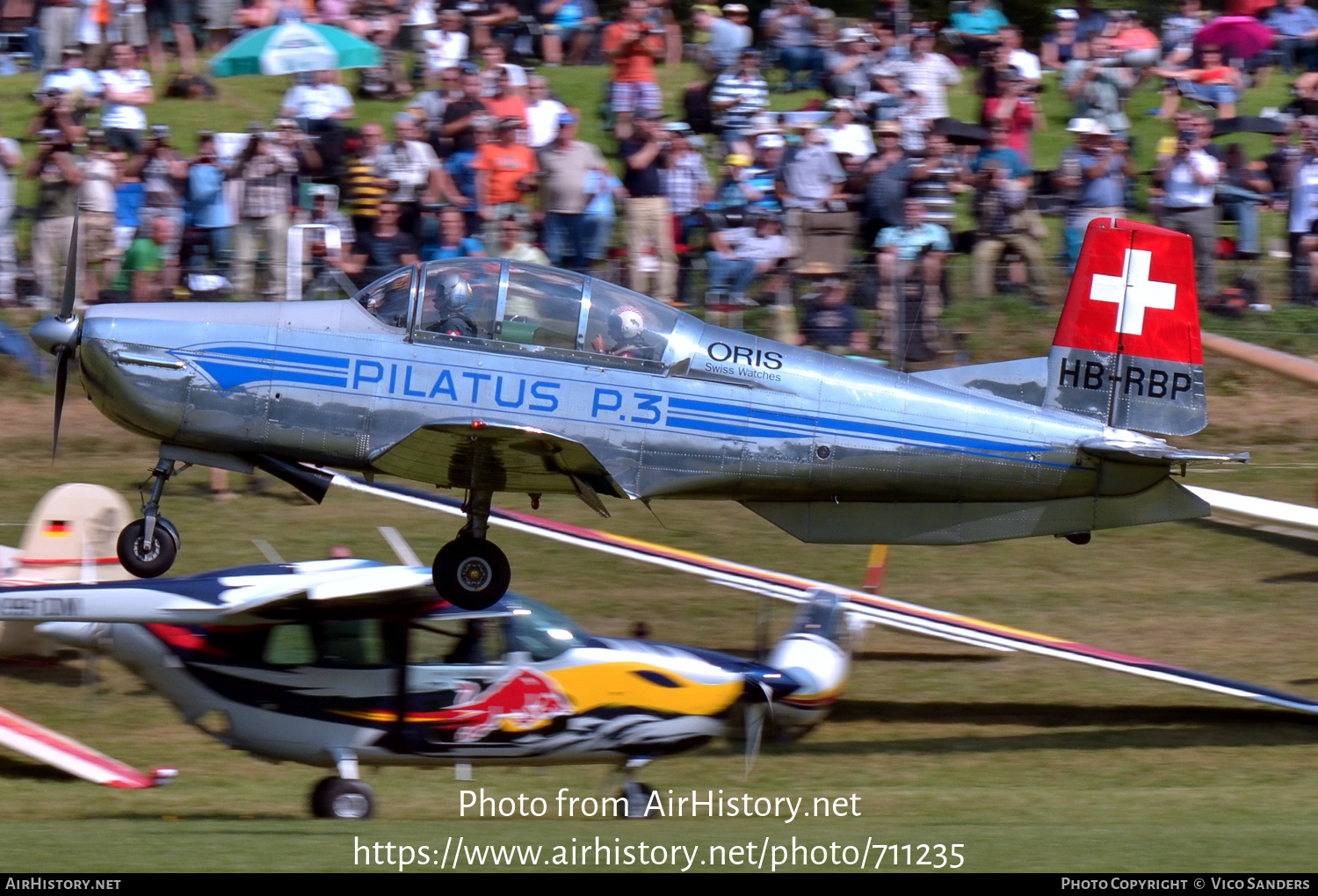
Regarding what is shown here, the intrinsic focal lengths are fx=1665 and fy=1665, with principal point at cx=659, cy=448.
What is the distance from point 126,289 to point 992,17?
512 inches

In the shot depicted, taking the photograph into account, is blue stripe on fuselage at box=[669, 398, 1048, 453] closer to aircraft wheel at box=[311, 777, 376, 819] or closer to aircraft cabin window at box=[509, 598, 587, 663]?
aircraft cabin window at box=[509, 598, 587, 663]

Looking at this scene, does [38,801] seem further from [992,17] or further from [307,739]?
[992,17]

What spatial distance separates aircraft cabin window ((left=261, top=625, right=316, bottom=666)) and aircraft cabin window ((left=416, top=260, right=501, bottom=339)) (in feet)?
7.29

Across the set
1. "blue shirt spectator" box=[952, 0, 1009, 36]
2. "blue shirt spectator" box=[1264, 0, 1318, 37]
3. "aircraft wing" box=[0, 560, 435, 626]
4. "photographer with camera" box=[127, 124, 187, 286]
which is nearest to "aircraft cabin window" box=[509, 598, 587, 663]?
"aircraft wing" box=[0, 560, 435, 626]

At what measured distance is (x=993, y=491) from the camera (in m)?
10.2

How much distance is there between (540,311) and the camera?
31.3 ft

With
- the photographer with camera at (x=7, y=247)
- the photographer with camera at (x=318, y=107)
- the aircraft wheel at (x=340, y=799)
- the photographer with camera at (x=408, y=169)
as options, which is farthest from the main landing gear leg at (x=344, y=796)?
the photographer with camera at (x=318, y=107)

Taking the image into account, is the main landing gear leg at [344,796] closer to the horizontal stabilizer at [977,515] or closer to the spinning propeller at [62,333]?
the spinning propeller at [62,333]

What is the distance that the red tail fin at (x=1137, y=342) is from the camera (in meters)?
10.3

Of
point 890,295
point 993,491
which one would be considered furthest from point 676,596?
point 993,491

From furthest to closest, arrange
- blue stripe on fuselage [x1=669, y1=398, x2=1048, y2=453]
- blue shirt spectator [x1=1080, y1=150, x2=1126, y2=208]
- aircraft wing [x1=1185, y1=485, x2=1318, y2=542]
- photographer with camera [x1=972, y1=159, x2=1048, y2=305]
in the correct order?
blue shirt spectator [x1=1080, y1=150, x2=1126, y2=208]
photographer with camera [x1=972, y1=159, x2=1048, y2=305]
aircraft wing [x1=1185, y1=485, x2=1318, y2=542]
blue stripe on fuselage [x1=669, y1=398, x2=1048, y2=453]

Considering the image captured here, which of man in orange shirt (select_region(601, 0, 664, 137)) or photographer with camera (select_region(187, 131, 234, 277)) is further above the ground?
man in orange shirt (select_region(601, 0, 664, 137))

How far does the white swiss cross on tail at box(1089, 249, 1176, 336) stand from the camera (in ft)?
34.0

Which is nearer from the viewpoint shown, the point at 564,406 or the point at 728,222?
the point at 564,406
